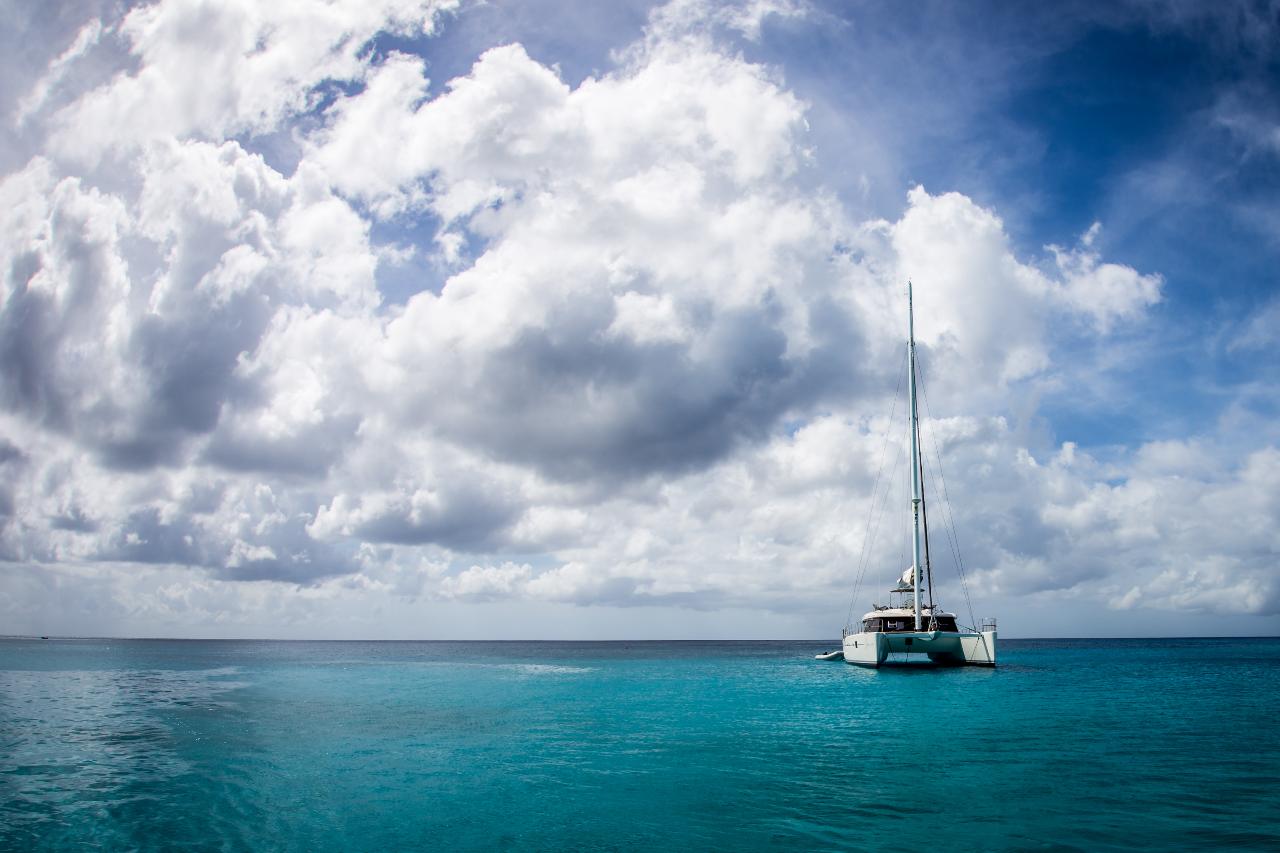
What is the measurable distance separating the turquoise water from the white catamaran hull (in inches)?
723

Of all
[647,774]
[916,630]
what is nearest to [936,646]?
[916,630]

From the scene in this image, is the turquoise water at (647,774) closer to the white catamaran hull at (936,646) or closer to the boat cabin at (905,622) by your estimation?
the white catamaran hull at (936,646)

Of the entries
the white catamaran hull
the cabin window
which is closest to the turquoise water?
the white catamaran hull

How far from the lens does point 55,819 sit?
56.1 feet

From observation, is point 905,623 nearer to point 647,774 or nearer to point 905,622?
point 905,622

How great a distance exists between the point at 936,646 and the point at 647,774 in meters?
47.7

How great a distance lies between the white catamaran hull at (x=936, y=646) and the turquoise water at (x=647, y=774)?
60.3 feet

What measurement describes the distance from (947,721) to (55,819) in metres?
31.0

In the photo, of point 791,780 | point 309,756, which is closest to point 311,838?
point 309,756

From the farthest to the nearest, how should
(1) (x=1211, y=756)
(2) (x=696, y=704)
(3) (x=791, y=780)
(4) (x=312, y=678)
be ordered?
(4) (x=312, y=678), (2) (x=696, y=704), (1) (x=1211, y=756), (3) (x=791, y=780)

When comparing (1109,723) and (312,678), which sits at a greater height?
(1109,723)

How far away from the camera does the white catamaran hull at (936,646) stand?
204 ft

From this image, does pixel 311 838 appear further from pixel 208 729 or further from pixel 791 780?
pixel 208 729

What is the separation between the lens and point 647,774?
72.8ft
